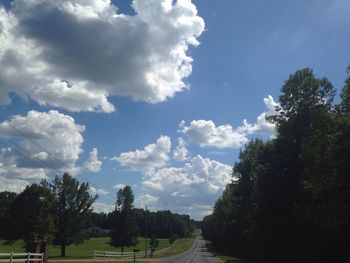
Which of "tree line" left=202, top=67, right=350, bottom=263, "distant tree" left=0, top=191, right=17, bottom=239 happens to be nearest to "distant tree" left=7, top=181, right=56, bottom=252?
"distant tree" left=0, top=191, right=17, bottom=239

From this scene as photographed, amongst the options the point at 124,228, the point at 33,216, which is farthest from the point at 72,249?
the point at 33,216

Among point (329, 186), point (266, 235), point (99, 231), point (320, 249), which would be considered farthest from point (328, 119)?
point (99, 231)

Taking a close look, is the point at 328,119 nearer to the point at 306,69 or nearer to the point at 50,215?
the point at 306,69

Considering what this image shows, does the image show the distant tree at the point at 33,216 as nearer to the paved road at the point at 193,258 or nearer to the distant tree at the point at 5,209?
the distant tree at the point at 5,209

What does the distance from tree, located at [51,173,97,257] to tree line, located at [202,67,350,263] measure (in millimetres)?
29084

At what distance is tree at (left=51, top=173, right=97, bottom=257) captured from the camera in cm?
7050

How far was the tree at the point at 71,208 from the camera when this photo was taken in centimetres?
7050

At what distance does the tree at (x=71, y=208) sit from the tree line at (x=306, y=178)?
29.1 m

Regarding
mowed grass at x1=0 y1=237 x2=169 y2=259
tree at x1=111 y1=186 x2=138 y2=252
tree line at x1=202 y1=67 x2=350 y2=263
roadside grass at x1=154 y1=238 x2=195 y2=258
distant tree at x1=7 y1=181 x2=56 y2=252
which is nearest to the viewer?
tree line at x1=202 y1=67 x2=350 y2=263

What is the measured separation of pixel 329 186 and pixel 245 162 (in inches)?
1622

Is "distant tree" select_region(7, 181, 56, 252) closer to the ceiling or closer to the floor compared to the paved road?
closer to the ceiling

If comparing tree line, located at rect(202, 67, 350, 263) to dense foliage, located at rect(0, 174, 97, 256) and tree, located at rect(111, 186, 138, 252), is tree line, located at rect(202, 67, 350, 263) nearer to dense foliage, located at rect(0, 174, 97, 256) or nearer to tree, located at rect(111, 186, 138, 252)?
dense foliage, located at rect(0, 174, 97, 256)

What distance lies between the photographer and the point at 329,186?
106ft

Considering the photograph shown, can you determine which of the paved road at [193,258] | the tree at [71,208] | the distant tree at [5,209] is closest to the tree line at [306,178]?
the paved road at [193,258]
